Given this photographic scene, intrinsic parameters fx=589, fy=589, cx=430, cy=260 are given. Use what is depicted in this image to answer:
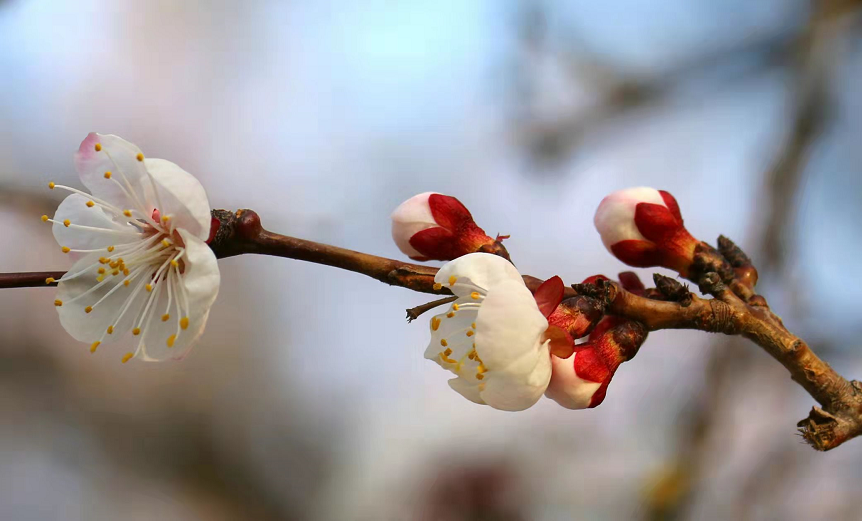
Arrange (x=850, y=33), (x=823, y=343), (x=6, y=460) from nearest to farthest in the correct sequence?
(x=6, y=460) → (x=823, y=343) → (x=850, y=33)

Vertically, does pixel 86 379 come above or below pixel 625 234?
below

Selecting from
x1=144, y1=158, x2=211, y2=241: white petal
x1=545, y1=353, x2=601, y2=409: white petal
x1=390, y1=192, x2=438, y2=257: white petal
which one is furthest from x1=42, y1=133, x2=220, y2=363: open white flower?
x1=545, y1=353, x2=601, y2=409: white petal

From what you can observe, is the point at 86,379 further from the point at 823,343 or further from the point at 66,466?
the point at 823,343

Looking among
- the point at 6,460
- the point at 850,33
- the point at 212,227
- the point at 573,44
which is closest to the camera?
the point at 212,227

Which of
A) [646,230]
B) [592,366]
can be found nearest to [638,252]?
[646,230]

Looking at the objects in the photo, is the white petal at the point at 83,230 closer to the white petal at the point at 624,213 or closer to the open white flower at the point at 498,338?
the open white flower at the point at 498,338

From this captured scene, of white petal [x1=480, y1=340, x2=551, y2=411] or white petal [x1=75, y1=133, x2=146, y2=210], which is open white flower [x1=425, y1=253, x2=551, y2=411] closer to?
white petal [x1=480, y1=340, x2=551, y2=411]

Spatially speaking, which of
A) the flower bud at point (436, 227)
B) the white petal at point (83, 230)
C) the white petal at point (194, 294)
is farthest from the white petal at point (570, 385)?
the white petal at point (83, 230)

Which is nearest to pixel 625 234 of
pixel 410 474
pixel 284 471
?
pixel 410 474
